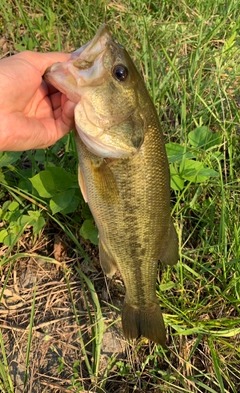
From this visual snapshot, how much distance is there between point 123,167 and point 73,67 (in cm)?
50

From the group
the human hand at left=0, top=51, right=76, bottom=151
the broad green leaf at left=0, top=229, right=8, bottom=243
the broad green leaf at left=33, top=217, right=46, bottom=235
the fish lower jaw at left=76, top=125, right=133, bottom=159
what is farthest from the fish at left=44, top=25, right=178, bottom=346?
the broad green leaf at left=0, top=229, right=8, bottom=243

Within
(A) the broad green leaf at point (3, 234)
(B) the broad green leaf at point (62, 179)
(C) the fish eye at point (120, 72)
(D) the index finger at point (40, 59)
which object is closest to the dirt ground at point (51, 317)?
(A) the broad green leaf at point (3, 234)

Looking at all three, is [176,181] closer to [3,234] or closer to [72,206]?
[72,206]

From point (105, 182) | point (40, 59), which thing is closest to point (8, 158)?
point (40, 59)

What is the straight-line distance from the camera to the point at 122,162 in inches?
72.3

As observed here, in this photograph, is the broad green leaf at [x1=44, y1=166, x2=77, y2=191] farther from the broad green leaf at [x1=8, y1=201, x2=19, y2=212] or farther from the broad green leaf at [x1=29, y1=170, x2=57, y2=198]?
the broad green leaf at [x1=8, y1=201, x2=19, y2=212]

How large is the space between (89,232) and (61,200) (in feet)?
0.88

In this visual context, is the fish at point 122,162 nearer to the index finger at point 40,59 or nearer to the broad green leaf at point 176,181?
the index finger at point 40,59

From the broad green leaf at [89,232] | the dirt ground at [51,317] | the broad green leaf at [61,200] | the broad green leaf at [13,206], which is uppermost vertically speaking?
the broad green leaf at [61,200]

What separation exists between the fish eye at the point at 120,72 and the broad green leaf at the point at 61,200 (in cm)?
83

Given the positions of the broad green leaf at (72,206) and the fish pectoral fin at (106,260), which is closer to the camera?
the fish pectoral fin at (106,260)

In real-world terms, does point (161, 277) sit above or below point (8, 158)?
below

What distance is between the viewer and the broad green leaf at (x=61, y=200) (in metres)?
2.30

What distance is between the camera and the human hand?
1.90 meters
